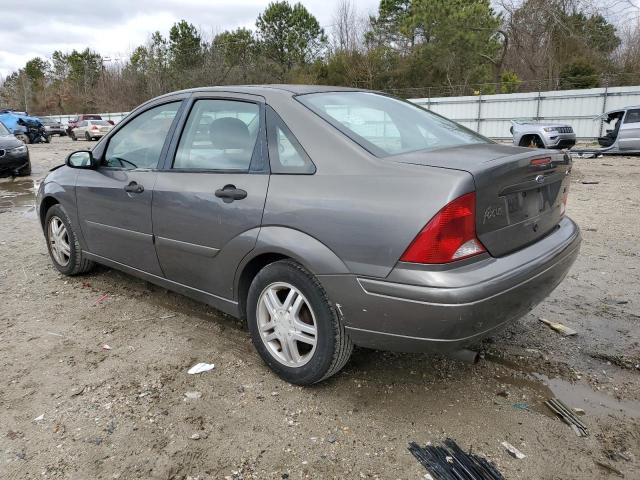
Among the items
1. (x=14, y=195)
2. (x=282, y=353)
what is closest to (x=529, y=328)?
(x=282, y=353)

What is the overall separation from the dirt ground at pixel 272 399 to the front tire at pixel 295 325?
168mm

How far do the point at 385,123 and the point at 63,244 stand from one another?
328cm

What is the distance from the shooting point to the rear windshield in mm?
2781

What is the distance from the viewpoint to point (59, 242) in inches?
189

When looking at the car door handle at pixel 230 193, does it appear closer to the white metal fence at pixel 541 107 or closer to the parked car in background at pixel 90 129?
the white metal fence at pixel 541 107

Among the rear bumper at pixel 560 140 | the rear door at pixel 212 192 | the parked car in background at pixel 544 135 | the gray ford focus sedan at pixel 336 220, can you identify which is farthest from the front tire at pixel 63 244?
the rear bumper at pixel 560 140

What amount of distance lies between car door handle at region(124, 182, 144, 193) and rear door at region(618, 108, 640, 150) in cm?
1536

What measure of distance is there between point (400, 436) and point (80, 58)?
79.0 m

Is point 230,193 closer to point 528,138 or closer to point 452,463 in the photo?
point 452,463

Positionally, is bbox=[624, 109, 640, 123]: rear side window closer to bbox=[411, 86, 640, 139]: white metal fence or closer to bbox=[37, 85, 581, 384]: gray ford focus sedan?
bbox=[411, 86, 640, 139]: white metal fence

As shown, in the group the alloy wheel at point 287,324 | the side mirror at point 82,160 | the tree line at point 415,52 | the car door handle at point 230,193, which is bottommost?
the alloy wheel at point 287,324

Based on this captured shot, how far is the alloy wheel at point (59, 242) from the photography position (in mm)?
4734

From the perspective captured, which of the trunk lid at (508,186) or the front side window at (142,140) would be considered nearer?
the trunk lid at (508,186)

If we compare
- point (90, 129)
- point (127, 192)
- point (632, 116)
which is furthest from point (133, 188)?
point (90, 129)
